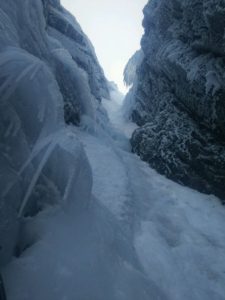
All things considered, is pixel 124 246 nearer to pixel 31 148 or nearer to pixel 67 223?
pixel 67 223

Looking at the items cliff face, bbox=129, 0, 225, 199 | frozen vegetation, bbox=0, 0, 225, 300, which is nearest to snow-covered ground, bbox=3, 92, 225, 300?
frozen vegetation, bbox=0, 0, 225, 300

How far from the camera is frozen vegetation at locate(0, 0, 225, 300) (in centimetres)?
448

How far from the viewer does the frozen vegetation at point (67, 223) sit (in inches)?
177

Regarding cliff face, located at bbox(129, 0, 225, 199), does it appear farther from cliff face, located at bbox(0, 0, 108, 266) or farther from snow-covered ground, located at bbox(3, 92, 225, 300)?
cliff face, located at bbox(0, 0, 108, 266)

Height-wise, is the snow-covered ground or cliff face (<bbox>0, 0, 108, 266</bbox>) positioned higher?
cliff face (<bbox>0, 0, 108, 266</bbox>)

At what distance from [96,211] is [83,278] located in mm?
1812

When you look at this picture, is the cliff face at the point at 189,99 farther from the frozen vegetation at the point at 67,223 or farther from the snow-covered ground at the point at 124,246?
the frozen vegetation at the point at 67,223

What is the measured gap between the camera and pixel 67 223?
215 inches

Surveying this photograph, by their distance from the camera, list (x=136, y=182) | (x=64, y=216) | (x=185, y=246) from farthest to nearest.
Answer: (x=136, y=182) < (x=185, y=246) < (x=64, y=216)

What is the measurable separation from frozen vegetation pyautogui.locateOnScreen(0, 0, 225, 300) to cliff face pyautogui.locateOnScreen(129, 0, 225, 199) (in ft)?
8.84

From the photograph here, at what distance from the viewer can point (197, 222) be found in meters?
9.21

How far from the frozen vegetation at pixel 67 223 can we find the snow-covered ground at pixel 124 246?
0.02m

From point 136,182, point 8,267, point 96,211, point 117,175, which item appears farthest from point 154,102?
point 8,267

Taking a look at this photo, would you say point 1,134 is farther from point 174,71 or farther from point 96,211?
point 174,71
